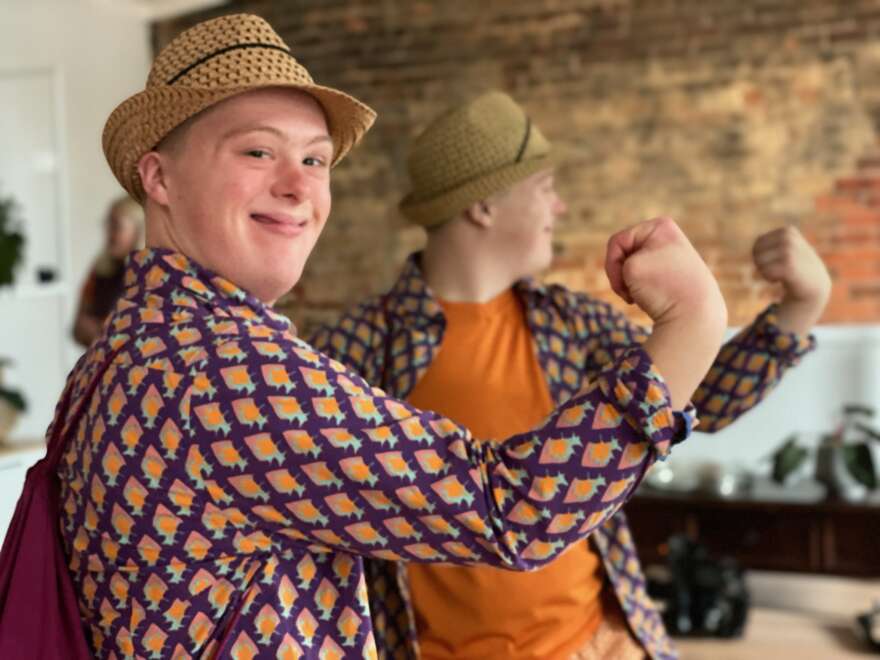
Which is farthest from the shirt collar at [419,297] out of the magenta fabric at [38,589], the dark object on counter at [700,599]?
the dark object on counter at [700,599]

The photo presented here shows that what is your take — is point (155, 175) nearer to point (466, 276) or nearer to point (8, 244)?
point (466, 276)

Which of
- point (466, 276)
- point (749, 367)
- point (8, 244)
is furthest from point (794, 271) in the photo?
point (8, 244)

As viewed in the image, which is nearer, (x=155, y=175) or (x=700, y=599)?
(x=155, y=175)

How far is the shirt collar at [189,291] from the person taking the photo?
46.4 inches

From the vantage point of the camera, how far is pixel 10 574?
3.87 feet

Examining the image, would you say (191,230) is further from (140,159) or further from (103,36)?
(103,36)

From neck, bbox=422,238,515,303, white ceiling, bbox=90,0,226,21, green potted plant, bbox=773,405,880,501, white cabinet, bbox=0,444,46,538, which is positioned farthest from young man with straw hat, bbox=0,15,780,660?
white ceiling, bbox=90,0,226,21

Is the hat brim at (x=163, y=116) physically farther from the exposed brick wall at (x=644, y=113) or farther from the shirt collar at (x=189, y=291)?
the exposed brick wall at (x=644, y=113)

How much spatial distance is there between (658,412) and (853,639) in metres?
3.24

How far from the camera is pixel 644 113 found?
226 inches

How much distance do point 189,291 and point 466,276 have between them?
1085 millimetres

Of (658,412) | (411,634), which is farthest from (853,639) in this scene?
(658,412)

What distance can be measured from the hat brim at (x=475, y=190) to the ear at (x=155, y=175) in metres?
1.03

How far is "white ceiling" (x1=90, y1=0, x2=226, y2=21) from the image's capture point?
6281 millimetres
